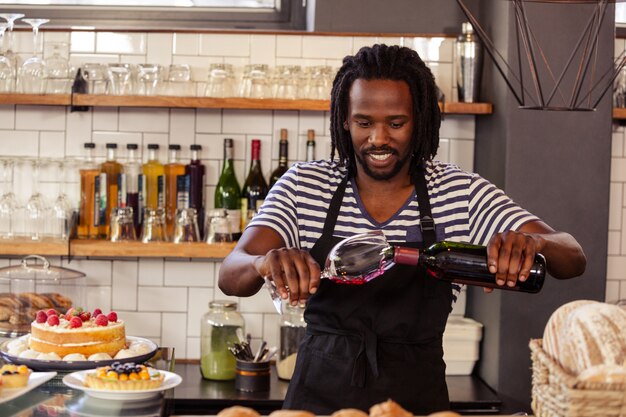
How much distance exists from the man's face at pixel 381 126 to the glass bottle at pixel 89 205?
1576 millimetres

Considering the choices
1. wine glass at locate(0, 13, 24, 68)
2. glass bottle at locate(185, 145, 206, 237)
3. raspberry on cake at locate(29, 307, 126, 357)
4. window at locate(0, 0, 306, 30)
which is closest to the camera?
raspberry on cake at locate(29, 307, 126, 357)

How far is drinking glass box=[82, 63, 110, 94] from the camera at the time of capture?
3.37 metres

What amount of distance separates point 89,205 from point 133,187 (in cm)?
17

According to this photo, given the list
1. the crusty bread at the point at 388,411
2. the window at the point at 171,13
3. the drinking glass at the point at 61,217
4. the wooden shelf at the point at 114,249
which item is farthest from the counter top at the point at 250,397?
the crusty bread at the point at 388,411

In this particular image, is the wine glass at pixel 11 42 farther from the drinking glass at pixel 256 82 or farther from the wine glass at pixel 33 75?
the drinking glass at pixel 256 82

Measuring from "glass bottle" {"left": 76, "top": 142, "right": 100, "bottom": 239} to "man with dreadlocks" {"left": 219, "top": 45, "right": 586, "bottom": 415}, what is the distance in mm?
1385

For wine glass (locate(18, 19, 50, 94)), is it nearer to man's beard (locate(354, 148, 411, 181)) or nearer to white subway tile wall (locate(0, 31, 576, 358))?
white subway tile wall (locate(0, 31, 576, 358))

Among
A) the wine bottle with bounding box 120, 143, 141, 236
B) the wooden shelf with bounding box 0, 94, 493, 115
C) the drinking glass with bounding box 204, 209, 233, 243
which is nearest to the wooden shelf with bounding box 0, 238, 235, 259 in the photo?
the drinking glass with bounding box 204, 209, 233, 243

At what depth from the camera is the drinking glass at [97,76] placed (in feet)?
11.1

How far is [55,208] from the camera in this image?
134 inches

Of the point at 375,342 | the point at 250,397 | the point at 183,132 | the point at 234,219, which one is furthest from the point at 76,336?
the point at 183,132

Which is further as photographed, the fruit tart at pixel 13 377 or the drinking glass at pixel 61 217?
the drinking glass at pixel 61 217

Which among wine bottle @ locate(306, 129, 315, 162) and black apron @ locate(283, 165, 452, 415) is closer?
black apron @ locate(283, 165, 452, 415)

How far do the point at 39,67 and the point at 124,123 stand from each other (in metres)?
0.40
